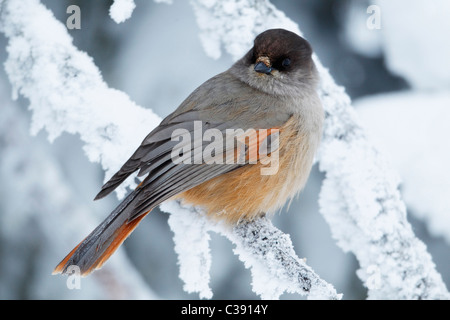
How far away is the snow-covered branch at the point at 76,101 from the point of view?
2539mm

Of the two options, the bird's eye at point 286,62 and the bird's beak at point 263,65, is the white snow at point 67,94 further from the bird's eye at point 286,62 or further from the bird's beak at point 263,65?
the bird's eye at point 286,62

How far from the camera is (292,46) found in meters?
2.57

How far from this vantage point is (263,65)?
2535 millimetres

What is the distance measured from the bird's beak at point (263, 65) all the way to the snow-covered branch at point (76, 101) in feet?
1.81

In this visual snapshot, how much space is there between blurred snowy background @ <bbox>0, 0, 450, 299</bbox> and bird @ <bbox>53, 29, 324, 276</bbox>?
15.1 inches

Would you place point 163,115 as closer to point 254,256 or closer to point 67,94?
point 67,94

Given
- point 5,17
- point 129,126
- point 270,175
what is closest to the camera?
point 270,175

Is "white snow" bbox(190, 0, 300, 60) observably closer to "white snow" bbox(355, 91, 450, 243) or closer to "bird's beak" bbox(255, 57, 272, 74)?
"bird's beak" bbox(255, 57, 272, 74)

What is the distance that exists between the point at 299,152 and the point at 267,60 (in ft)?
1.50

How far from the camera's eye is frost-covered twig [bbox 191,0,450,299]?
254 centimetres

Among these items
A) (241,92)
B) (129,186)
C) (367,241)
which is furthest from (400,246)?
(129,186)

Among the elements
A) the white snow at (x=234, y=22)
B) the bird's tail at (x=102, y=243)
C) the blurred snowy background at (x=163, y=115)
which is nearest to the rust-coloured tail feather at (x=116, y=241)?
the bird's tail at (x=102, y=243)

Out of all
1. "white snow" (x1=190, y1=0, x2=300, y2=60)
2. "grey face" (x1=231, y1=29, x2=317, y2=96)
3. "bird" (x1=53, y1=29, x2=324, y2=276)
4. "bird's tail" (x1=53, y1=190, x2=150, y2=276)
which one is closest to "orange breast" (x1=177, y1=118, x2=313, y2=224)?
"bird" (x1=53, y1=29, x2=324, y2=276)

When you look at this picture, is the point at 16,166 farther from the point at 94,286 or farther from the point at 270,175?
the point at 270,175
